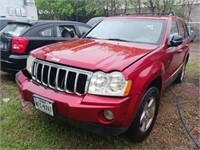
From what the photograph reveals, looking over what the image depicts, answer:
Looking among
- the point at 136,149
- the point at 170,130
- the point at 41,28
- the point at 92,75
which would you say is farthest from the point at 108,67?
the point at 41,28

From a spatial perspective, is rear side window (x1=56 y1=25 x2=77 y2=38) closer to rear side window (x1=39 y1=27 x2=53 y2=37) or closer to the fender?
rear side window (x1=39 y1=27 x2=53 y2=37)

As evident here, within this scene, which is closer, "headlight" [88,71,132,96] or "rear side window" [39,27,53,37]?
"headlight" [88,71,132,96]

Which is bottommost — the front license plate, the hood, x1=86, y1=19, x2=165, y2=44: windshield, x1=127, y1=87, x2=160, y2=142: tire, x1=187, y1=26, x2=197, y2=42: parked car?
x1=187, y1=26, x2=197, y2=42: parked car

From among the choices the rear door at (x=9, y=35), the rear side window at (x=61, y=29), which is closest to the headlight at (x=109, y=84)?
the rear door at (x=9, y=35)

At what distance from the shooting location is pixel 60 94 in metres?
2.72

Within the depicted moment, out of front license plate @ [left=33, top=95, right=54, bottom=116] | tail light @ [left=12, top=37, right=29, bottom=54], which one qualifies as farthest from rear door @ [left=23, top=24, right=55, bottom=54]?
front license plate @ [left=33, top=95, right=54, bottom=116]

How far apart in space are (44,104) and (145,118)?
132 centimetres

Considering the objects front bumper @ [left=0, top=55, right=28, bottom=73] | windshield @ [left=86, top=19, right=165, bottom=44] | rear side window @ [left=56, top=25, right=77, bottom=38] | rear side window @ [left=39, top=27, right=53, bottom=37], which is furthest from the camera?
rear side window @ [left=56, top=25, right=77, bottom=38]

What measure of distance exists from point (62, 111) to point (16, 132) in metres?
0.98

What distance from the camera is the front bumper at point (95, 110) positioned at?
248 centimetres

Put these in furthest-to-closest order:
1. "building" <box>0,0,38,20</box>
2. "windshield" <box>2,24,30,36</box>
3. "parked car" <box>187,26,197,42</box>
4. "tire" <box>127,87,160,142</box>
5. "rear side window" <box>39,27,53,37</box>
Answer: "building" <box>0,0,38,20</box> < "parked car" <box>187,26,197,42</box> < "rear side window" <box>39,27,53,37</box> < "windshield" <box>2,24,30,36</box> < "tire" <box>127,87,160,142</box>

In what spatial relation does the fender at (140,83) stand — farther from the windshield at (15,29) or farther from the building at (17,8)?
the building at (17,8)

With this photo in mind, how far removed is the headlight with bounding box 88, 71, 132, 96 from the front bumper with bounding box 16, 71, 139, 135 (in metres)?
0.06

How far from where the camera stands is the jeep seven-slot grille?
8.68 ft
